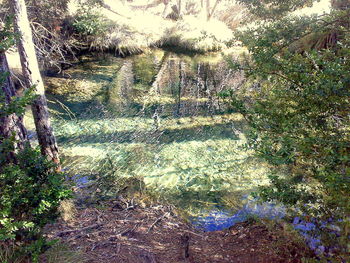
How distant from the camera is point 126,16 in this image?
19891 millimetres

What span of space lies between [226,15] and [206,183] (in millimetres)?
17343

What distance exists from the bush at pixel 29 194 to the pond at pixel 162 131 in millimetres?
2235

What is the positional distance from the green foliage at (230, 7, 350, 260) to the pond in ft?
2.27

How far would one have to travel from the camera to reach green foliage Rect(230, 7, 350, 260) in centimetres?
245

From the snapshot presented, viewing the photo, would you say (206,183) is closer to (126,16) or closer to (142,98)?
(142,98)

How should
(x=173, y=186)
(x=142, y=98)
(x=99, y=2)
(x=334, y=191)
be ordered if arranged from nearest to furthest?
(x=334, y=191), (x=173, y=186), (x=142, y=98), (x=99, y=2)

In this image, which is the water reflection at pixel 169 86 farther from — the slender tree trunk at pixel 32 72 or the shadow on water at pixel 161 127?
the slender tree trunk at pixel 32 72

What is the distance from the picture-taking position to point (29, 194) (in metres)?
2.88

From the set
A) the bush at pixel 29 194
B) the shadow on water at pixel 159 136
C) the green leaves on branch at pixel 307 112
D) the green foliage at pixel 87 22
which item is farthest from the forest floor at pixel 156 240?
the green foliage at pixel 87 22

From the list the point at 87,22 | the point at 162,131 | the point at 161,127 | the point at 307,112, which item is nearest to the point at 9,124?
the point at 307,112

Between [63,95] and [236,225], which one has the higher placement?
[63,95]

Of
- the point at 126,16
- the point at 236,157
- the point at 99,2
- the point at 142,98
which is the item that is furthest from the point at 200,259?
the point at 126,16

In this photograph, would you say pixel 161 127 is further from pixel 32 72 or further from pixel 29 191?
pixel 29 191

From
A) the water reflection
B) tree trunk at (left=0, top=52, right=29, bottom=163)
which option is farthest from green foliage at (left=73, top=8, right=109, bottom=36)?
tree trunk at (left=0, top=52, right=29, bottom=163)
